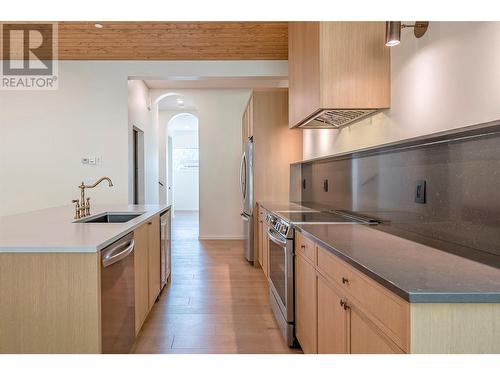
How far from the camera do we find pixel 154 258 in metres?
2.78

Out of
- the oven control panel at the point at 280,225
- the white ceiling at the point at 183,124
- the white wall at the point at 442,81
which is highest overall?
the white ceiling at the point at 183,124

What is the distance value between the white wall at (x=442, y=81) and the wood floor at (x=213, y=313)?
60.8 inches

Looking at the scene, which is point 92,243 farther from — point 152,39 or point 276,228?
point 152,39

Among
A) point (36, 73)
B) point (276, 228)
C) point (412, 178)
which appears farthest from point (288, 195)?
point (36, 73)

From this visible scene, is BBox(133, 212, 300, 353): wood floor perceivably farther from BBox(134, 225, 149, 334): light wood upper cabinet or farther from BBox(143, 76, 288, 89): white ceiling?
BBox(143, 76, 288, 89): white ceiling

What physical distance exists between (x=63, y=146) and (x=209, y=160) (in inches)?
99.1

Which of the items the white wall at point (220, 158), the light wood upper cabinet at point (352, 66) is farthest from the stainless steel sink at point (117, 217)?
the white wall at point (220, 158)

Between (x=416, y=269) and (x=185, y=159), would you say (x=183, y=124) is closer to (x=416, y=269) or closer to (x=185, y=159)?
(x=185, y=159)

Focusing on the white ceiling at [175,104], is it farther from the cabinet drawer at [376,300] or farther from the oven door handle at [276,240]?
the cabinet drawer at [376,300]

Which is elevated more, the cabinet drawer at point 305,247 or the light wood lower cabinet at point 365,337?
the cabinet drawer at point 305,247

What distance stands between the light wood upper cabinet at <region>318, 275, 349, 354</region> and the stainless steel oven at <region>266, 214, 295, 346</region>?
521 mm

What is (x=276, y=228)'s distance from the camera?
8.29 feet

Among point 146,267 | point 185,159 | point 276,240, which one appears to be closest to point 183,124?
point 185,159

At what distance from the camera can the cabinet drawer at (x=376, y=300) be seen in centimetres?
92
